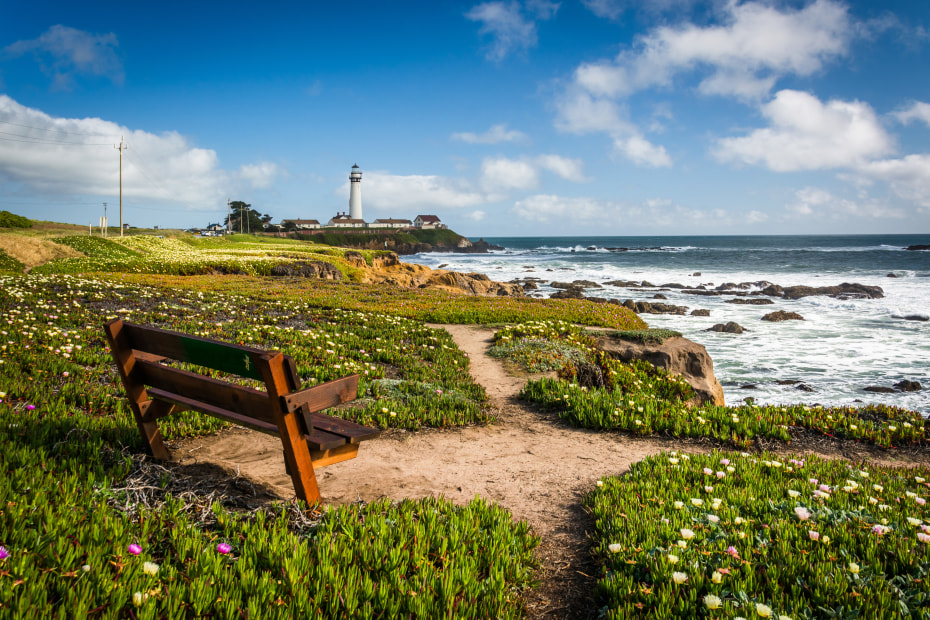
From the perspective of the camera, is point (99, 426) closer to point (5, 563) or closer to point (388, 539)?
point (5, 563)

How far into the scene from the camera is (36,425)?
166 inches

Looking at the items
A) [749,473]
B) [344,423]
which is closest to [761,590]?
[749,473]

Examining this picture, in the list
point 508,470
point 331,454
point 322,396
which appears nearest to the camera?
point 322,396

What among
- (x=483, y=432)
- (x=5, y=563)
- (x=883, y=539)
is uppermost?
(x=5, y=563)

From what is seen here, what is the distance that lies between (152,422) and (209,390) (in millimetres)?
1003

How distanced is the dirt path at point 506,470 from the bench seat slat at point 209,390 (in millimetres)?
906

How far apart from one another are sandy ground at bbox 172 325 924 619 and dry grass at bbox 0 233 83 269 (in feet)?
85.4

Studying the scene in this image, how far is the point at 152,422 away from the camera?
13.5 feet

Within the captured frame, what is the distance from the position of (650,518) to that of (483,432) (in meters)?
3.16

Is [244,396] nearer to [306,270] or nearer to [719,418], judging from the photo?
[719,418]

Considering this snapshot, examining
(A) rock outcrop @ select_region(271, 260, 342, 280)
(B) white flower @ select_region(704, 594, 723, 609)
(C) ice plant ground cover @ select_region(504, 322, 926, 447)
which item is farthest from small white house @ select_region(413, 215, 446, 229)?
(B) white flower @ select_region(704, 594, 723, 609)

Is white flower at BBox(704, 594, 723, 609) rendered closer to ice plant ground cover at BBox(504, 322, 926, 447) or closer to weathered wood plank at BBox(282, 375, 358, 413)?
weathered wood plank at BBox(282, 375, 358, 413)

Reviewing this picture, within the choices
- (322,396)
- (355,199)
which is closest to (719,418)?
(322,396)

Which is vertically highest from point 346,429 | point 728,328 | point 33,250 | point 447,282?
point 33,250
